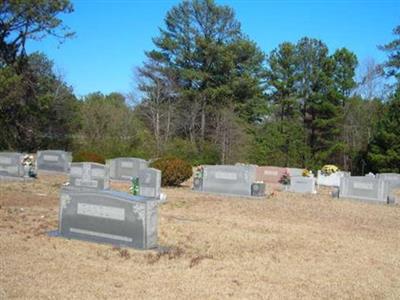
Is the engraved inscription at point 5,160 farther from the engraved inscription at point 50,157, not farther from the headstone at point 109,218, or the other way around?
the headstone at point 109,218

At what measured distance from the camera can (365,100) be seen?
42.9 metres

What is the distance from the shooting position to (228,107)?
128 ft

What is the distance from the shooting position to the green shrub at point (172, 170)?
18297 millimetres

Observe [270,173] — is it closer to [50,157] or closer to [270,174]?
[270,174]

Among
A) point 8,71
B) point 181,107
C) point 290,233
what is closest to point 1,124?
point 8,71

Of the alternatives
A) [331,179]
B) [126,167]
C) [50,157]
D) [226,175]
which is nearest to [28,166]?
[50,157]

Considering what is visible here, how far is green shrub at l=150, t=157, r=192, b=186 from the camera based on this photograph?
18.3 metres

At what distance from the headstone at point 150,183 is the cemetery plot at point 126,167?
4.86m

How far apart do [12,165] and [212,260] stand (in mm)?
13248

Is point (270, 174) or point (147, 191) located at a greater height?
point (270, 174)

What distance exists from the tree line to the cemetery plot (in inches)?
548

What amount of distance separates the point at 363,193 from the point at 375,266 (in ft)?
33.5

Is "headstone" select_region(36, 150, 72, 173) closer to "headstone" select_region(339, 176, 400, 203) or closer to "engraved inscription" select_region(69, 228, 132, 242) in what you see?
"headstone" select_region(339, 176, 400, 203)

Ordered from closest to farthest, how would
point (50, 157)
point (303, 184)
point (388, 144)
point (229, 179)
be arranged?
point (229, 179)
point (303, 184)
point (50, 157)
point (388, 144)
